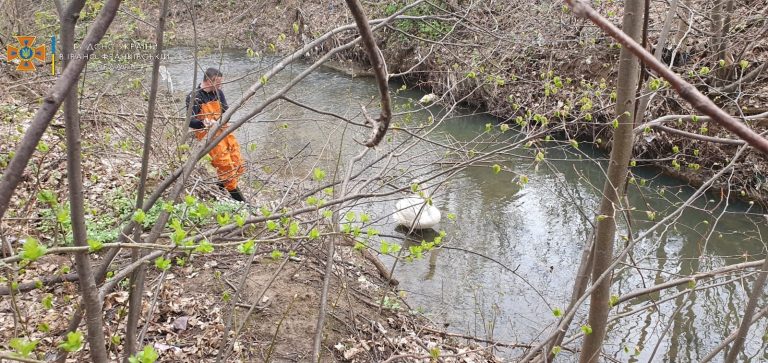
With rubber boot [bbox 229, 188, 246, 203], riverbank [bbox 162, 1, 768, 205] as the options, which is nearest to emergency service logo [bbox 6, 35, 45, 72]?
Result: riverbank [bbox 162, 1, 768, 205]

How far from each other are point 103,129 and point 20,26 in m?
2.77

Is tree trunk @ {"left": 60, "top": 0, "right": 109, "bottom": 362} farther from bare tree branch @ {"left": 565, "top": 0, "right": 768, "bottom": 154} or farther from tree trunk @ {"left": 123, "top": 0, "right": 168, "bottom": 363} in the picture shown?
bare tree branch @ {"left": 565, "top": 0, "right": 768, "bottom": 154}

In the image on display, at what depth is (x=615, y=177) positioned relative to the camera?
314cm

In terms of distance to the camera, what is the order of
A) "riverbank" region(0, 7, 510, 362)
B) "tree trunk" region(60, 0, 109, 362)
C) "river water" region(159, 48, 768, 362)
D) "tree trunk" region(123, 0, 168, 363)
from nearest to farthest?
1. "tree trunk" region(60, 0, 109, 362)
2. "tree trunk" region(123, 0, 168, 363)
3. "riverbank" region(0, 7, 510, 362)
4. "river water" region(159, 48, 768, 362)

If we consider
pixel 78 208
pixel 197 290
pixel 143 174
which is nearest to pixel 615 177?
pixel 143 174

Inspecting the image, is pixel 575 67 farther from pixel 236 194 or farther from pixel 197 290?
pixel 197 290

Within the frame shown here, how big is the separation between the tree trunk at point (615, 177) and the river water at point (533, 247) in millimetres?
660

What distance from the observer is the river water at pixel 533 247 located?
529cm

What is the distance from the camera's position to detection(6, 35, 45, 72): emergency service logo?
655 centimetres

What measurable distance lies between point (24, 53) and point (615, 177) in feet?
22.8

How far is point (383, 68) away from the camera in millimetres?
1173

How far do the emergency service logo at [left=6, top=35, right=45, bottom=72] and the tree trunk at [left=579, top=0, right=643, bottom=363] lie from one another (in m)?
6.68

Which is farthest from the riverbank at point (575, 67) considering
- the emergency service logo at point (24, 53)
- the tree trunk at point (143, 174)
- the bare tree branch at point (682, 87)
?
the bare tree branch at point (682, 87)

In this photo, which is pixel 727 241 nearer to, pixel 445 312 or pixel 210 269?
pixel 445 312
